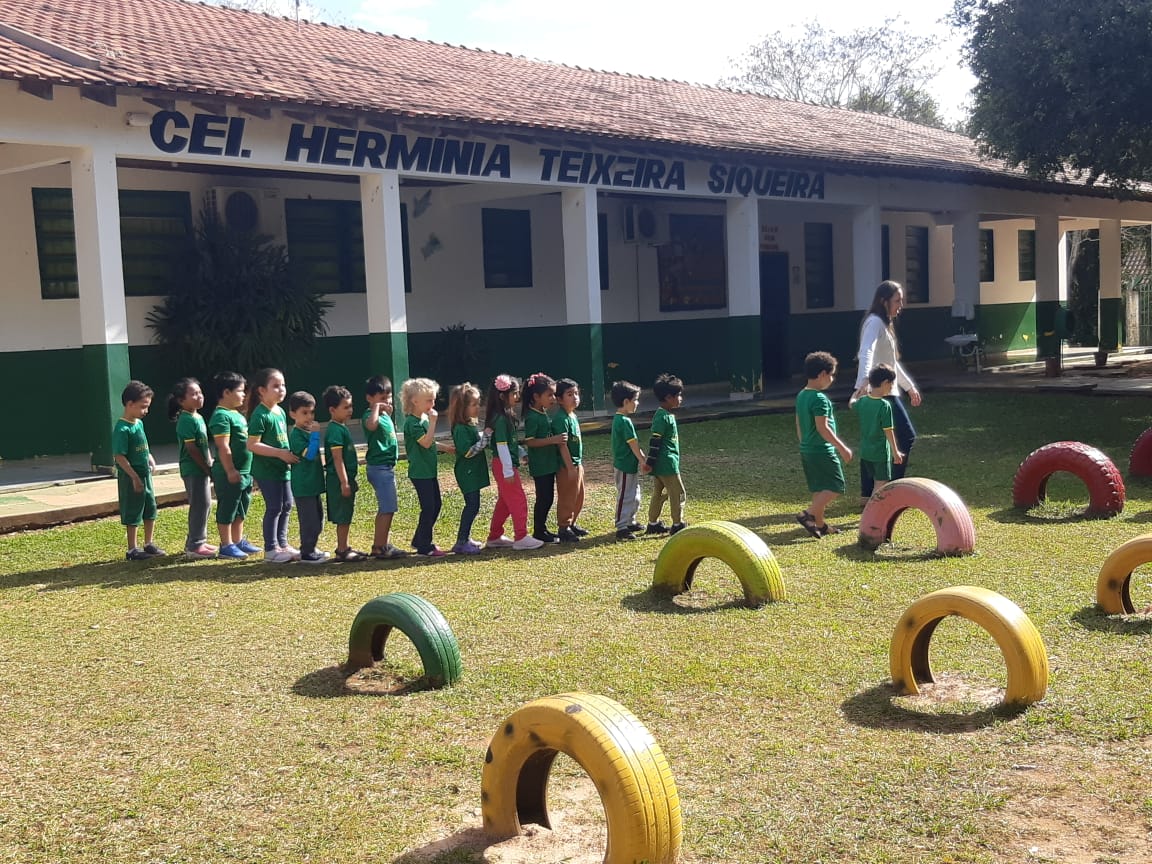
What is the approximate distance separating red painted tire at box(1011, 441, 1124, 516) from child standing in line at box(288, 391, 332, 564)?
198 inches

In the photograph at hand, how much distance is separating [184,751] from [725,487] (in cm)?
671

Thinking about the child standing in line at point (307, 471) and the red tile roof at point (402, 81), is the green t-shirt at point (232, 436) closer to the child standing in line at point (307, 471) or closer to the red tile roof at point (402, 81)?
the child standing in line at point (307, 471)

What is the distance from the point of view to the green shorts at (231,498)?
8250 mm

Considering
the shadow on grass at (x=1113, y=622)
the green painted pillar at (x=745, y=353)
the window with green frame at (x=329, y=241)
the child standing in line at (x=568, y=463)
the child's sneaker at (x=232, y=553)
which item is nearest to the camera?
the shadow on grass at (x=1113, y=622)

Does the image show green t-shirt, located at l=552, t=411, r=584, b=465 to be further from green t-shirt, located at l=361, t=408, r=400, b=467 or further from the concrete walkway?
the concrete walkway

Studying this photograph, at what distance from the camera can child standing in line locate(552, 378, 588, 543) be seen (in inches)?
332

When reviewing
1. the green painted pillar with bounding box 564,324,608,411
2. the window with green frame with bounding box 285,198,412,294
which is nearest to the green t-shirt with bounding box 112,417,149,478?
the window with green frame with bounding box 285,198,412,294

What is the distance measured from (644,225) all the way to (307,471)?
11759 millimetres

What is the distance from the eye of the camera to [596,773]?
3.46m

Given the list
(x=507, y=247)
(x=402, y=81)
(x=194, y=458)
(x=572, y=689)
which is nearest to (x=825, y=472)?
(x=572, y=689)

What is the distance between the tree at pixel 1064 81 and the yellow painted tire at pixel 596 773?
1217 centimetres

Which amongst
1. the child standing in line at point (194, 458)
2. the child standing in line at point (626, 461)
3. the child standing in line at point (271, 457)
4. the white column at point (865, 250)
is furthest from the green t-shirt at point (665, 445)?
the white column at point (865, 250)

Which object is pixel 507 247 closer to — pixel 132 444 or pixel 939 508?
pixel 132 444

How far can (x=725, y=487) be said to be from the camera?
1069 cm
